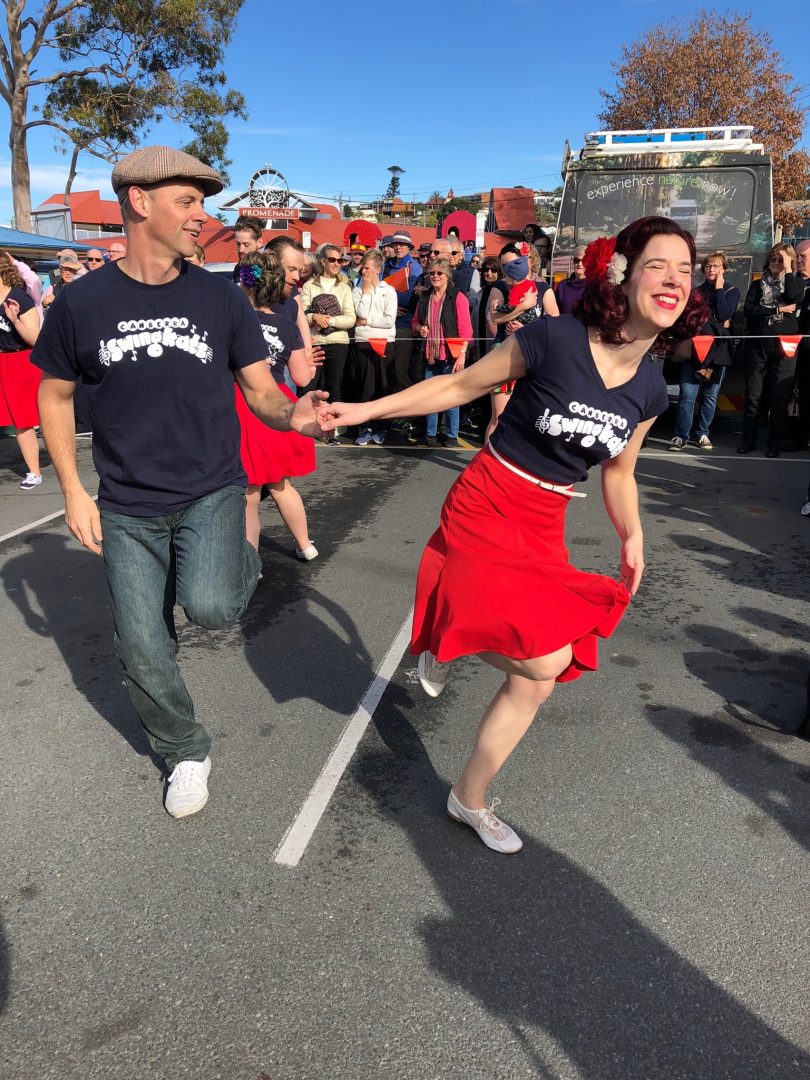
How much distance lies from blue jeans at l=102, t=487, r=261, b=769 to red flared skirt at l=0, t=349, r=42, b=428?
5.54 m

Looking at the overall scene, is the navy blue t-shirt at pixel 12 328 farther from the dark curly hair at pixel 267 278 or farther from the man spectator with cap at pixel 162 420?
the man spectator with cap at pixel 162 420

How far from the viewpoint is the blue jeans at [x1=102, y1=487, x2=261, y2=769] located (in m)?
2.66

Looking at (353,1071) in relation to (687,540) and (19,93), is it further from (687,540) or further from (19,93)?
(19,93)

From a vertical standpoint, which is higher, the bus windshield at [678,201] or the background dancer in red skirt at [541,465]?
the bus windshield at [678,201]

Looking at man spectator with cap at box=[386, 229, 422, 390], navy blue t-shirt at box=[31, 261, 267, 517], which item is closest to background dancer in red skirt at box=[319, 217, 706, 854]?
navy blue t-shirt at box=[31, 261, 267, 517]

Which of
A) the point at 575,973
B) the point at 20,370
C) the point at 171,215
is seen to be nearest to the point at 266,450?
the point at 171,215

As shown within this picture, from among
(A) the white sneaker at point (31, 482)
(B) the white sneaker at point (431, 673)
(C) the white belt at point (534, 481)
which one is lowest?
(B) the white sneaker at point (431, 673)

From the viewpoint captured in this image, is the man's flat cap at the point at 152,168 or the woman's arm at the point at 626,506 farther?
the woman's arm at the point at 626,506

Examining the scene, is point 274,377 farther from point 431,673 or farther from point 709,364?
point 709,364

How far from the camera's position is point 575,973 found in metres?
2.17

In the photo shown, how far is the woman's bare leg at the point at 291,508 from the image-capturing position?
5.07 meters

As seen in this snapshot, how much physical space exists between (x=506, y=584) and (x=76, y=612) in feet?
10.7

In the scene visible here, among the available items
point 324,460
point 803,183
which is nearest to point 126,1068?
point 324,460

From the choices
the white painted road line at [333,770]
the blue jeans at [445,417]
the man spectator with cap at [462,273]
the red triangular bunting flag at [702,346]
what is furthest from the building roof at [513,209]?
the white painted road line at [333,770]
